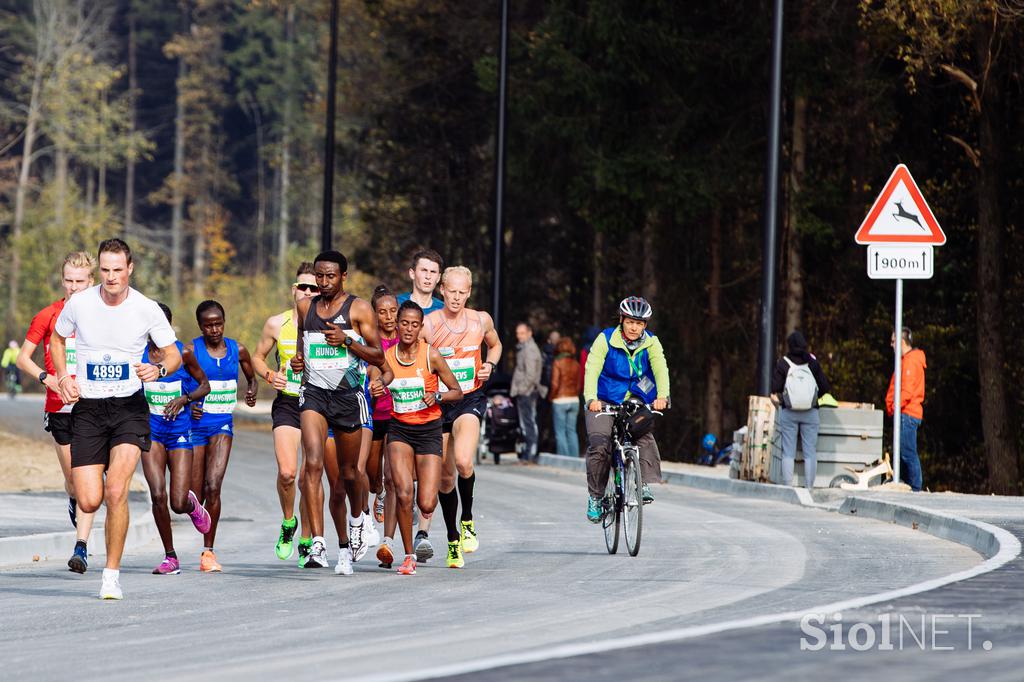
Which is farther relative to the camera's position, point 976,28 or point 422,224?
point 422,224

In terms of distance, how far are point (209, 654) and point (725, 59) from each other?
1027 inches

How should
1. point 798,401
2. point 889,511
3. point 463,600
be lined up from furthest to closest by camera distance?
point 798,401 → point 889,511 → point 463,600

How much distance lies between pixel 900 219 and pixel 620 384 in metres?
6.20

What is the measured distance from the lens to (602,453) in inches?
589

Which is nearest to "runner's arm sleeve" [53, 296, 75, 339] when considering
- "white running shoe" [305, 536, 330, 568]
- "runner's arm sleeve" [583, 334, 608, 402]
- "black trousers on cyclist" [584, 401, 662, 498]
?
"white running shoe" [305, 536, 330, 568]

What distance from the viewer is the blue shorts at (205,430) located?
557 inches

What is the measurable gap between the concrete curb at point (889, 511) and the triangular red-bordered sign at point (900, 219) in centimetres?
271

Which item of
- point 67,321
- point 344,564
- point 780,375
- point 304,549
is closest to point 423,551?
point 344,564

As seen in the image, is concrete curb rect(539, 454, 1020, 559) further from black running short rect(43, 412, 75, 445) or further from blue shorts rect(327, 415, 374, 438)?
black running short rect(43, 412, 75, 445)

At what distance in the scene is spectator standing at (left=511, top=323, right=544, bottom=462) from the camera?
97.2 feet

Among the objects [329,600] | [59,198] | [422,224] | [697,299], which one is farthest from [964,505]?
[59,198]

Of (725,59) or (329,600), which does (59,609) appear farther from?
(725,59)

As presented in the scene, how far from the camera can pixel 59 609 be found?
37.3 feet

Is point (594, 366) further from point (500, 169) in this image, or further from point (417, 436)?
point (500, 169)
